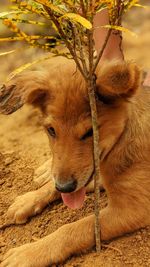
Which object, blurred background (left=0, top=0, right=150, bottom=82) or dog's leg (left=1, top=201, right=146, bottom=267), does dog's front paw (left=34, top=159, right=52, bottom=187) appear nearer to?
dog's leg (left=1, top=201, right=146, bottom=267)

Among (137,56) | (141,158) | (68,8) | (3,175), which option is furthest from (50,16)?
(137,56)

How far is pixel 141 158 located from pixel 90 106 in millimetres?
798

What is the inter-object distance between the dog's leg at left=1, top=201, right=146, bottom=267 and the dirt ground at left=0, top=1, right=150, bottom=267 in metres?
0.08

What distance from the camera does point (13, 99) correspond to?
3779 mm

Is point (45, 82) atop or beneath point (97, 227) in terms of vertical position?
atop

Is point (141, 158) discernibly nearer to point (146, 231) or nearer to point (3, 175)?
point (146, 231)

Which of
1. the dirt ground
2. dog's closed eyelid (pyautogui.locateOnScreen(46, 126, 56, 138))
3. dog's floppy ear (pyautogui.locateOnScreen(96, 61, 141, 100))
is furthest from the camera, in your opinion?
the dirt ground

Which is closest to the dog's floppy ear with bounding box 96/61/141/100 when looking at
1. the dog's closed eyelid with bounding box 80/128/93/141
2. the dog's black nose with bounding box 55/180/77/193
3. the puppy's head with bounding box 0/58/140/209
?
the puppy's head with bounding box 0/58/140/209

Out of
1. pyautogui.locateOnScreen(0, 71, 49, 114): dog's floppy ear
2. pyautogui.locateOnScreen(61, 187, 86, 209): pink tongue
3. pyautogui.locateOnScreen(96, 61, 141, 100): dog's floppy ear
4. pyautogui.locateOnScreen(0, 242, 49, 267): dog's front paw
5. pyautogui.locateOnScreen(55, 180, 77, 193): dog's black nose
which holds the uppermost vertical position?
pyautogui.locateOnScreen(96, 61, 141, 100): dog's floppy ear

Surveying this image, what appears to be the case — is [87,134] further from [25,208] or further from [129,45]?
[129,45]

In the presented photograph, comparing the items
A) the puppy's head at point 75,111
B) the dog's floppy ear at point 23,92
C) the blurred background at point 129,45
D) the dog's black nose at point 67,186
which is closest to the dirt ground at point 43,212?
the blurred background at point 129,45

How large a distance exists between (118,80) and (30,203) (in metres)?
1.72

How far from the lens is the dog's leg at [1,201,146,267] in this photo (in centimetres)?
393

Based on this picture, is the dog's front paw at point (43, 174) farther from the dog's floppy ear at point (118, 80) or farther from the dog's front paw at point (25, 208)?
the dog's floppy ear at point (118, 80)
